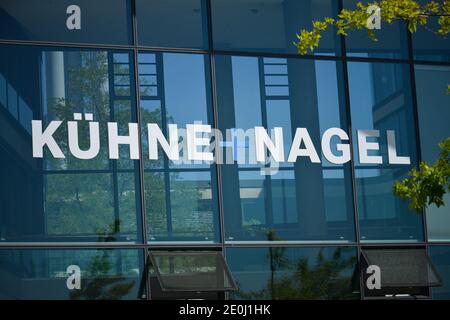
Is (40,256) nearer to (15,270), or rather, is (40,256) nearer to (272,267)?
(15,270)

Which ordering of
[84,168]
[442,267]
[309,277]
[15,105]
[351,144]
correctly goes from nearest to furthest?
[15,105], [84,168], [309,277], [351,144], [442,267]

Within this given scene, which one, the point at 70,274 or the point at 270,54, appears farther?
the point at 270,54

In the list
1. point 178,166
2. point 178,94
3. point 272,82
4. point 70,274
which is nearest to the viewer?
point 70,274

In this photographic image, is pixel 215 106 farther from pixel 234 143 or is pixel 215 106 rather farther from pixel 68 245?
pixel 68 245

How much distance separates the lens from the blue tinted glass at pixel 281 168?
48.9 feet

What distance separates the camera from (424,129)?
634 inches

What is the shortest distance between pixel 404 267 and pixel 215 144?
3501 mm

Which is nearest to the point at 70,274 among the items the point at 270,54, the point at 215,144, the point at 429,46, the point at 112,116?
the point at 112,116

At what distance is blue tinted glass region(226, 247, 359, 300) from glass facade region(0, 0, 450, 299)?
0.07 feet

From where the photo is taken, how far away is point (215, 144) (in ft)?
49.0

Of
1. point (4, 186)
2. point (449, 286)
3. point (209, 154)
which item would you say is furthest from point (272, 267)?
point (4, 186)

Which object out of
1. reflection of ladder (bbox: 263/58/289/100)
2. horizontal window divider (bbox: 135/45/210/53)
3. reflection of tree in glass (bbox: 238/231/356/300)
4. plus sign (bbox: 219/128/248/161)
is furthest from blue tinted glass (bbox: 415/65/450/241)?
horizontal window divider (bbox: 135/45/210/53)

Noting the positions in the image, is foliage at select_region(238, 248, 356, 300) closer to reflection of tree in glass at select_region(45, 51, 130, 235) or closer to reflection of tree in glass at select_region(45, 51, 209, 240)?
reflection of tree in glass at select_region(45, 51, 209, 240)

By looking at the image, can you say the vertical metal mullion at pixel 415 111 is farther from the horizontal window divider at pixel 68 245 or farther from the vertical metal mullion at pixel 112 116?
the vertical metal mullion at pixel 112 116
